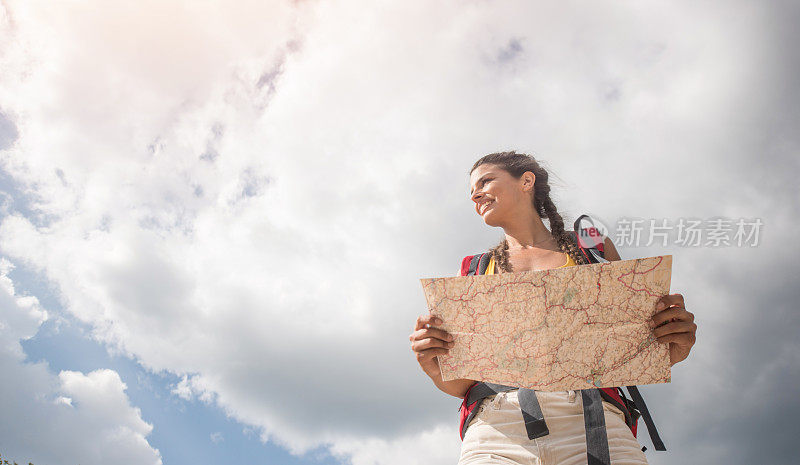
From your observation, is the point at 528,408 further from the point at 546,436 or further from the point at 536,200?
the point at 536,200

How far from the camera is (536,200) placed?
503 centimetres

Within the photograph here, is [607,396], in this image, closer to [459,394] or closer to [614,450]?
[614,450]

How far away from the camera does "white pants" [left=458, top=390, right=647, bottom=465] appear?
3154 mm

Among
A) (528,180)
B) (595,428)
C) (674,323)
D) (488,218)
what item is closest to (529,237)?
(488,218)

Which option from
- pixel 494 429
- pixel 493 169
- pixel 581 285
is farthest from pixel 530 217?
pixel 494 429

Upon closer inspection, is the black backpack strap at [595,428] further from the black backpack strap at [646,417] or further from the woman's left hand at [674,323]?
the woman's left hand at [674,323]

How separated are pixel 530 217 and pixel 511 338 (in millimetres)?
1841

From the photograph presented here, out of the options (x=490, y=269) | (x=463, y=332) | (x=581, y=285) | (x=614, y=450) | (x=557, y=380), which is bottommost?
(x=614, y=450)

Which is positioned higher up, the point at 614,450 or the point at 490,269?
the point at 490,269

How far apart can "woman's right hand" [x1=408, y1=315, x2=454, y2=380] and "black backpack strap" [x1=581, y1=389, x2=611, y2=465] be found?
Result: 1.01m

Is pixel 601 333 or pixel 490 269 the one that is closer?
pixel 601 333

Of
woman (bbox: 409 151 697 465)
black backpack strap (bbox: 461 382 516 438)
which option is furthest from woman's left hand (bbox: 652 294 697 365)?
black backpack strap (bbox: 461 382 516 438)

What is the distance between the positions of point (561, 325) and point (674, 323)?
2.23 feet

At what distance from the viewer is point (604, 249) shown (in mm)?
4207
